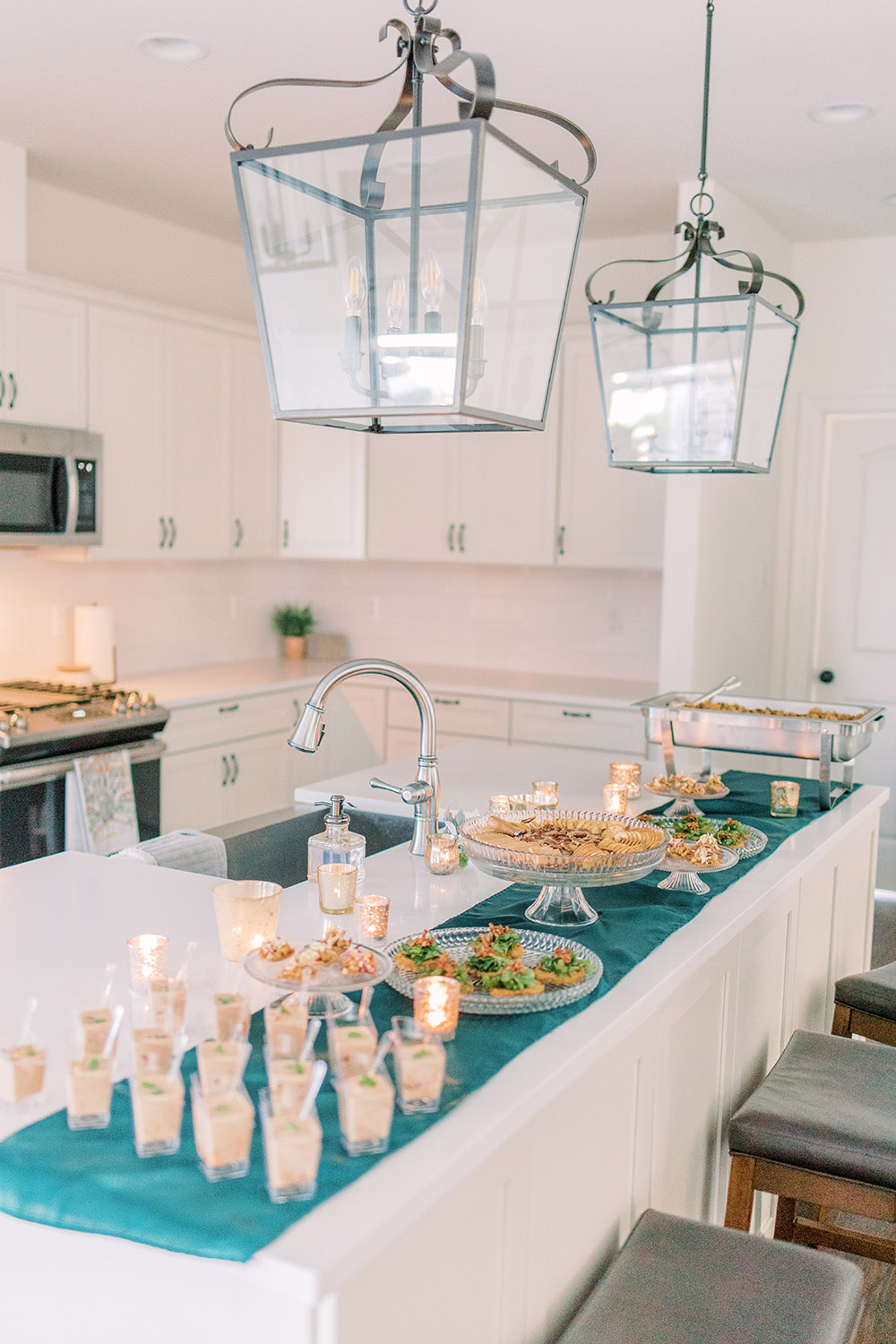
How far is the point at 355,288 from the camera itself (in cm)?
156

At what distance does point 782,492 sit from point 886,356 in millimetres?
734

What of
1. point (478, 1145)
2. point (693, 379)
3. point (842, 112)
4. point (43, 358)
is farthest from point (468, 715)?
point (478, 1145)

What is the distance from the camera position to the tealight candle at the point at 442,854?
7.97ft

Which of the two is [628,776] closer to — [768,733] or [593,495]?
[768,733]

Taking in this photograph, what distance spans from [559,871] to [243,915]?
1.71 feet

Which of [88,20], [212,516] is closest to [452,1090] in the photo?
[88,20]

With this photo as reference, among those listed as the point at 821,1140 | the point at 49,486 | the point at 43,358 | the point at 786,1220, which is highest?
the point at 43,358

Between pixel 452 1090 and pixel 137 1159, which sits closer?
pixel 137 1159

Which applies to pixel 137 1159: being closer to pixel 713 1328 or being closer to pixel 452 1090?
pixel 452 1090

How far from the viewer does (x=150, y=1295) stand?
125 cm

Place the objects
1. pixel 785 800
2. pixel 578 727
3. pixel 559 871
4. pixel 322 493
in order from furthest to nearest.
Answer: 1. pixel 322 493
2. pixel 578 727
3. pixel 785 800
4. pixel 559 871

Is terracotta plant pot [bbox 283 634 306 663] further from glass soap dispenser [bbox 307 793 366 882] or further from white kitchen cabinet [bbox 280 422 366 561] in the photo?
glass soap dispenser [bbox 307 793 366 882]

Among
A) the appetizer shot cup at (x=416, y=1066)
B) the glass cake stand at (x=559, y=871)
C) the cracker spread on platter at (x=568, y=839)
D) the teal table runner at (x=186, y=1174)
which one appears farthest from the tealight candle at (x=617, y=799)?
the appetizer shot cup at (x=416, y=1066)

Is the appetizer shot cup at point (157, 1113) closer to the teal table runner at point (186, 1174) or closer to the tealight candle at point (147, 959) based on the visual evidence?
the teal table runner at point (186, 1174)
